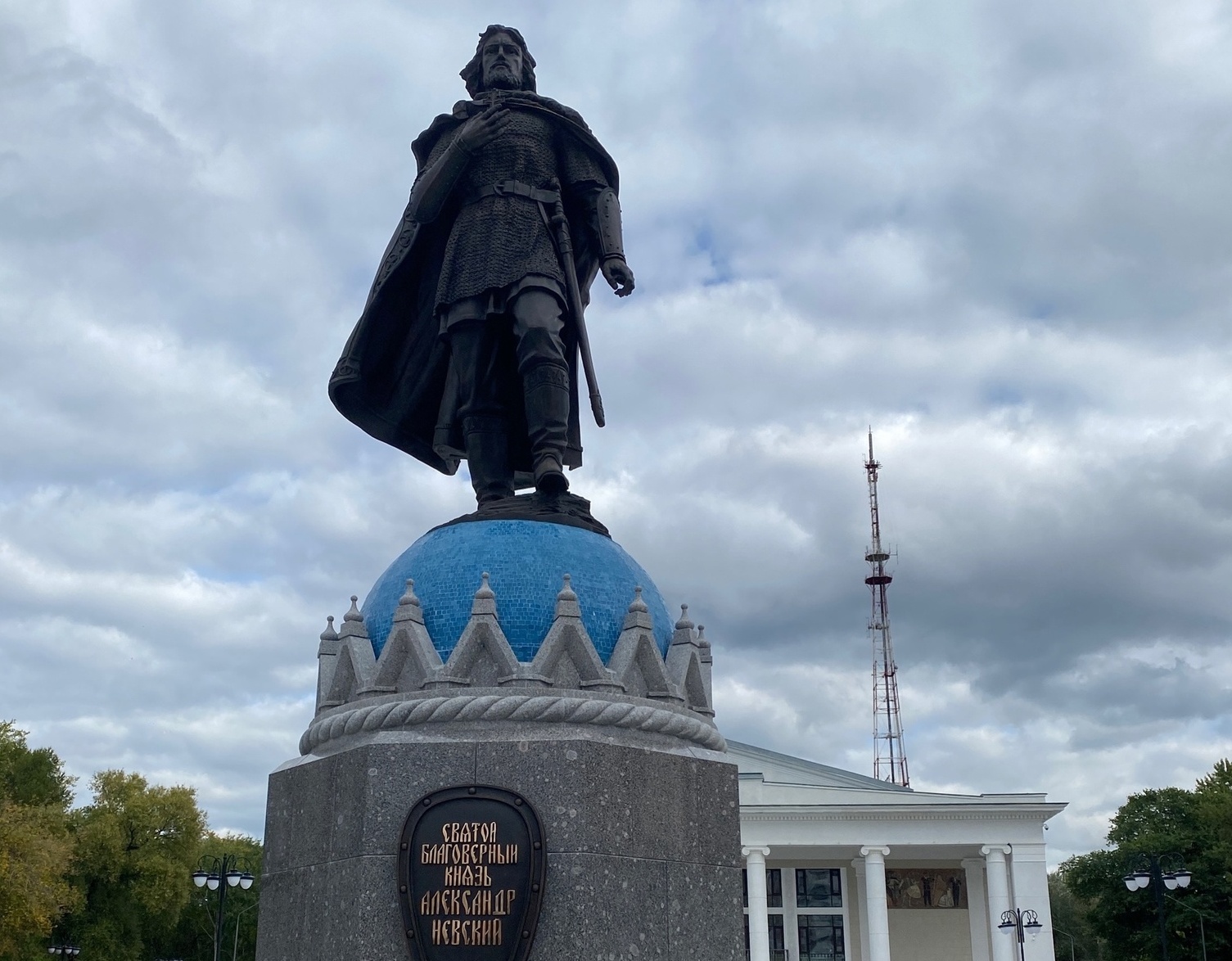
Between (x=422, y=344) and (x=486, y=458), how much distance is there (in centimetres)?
92

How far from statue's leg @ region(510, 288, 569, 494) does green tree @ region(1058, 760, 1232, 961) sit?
40.2 m

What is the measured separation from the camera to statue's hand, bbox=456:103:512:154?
Result: 624 cm

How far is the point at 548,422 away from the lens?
19.7 ft

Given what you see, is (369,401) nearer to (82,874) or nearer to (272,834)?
(272,834)

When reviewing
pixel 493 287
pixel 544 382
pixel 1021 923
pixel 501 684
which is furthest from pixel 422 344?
pixel 1021 923

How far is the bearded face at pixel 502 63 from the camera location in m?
6.71

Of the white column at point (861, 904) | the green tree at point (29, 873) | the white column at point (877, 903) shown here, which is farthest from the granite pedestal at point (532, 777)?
the white column at point (861, 904)

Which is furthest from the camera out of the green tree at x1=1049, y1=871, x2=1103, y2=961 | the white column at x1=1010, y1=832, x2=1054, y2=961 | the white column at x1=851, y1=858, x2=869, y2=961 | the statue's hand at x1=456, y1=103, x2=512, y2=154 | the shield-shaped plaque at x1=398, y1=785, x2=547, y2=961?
the green tree at x1=1049, y1=871, x2=1103, y2=961

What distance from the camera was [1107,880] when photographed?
→ 163 feet

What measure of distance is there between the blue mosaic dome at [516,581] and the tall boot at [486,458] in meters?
0.57

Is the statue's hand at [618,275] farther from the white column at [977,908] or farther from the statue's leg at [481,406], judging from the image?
the white column at [977,908]

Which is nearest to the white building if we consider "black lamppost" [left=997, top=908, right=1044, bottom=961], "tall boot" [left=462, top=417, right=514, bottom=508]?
"black lamppost" [left=997, top=908, right=1044, bottom=961]

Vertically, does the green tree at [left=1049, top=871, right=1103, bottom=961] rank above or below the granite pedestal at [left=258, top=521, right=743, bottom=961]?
below

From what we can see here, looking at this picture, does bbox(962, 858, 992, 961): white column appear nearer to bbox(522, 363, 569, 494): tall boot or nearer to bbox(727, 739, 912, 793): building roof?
bbox(727, 739, 912, 793): building roof
